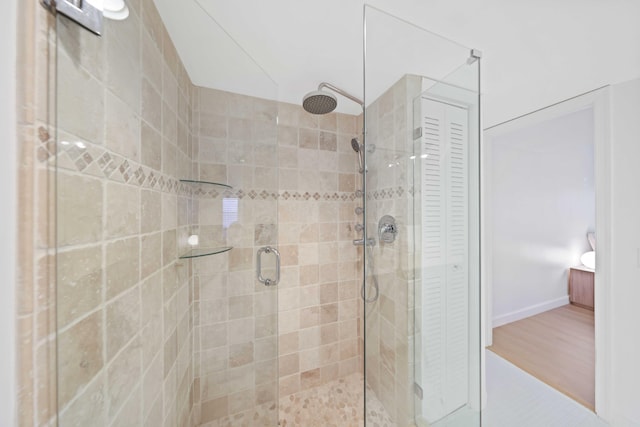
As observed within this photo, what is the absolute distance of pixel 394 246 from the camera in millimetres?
1187

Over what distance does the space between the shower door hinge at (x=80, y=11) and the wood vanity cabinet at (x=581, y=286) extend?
493cm

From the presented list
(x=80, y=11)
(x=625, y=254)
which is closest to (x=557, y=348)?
(x=625, y=254)

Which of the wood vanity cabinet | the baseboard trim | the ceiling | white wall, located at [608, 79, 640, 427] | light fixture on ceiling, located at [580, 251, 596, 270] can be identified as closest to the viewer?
the ceiling

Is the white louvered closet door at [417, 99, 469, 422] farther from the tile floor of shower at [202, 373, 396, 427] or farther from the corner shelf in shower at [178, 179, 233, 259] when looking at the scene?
the corner shelf in shower at [178, 179, 233, 259]

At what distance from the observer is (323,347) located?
1.64 metres

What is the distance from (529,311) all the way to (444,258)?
2.65m

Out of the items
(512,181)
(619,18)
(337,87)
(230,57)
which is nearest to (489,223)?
(512,181)

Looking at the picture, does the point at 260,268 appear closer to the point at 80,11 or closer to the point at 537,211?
the point at 80,11

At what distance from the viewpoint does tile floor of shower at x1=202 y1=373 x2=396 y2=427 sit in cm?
126

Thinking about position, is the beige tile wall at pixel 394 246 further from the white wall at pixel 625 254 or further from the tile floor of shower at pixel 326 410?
the white wall at pixel 625 254

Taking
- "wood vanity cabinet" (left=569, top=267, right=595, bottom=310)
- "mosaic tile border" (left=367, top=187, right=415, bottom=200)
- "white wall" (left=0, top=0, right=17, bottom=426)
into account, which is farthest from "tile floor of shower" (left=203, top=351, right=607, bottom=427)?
"wood vanity cabinet" (left=569, top=267, right=595, bottom=310)

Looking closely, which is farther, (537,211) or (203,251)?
(537,211)

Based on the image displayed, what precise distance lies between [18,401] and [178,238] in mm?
705

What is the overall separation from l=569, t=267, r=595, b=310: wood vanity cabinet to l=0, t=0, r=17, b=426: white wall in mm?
4850
